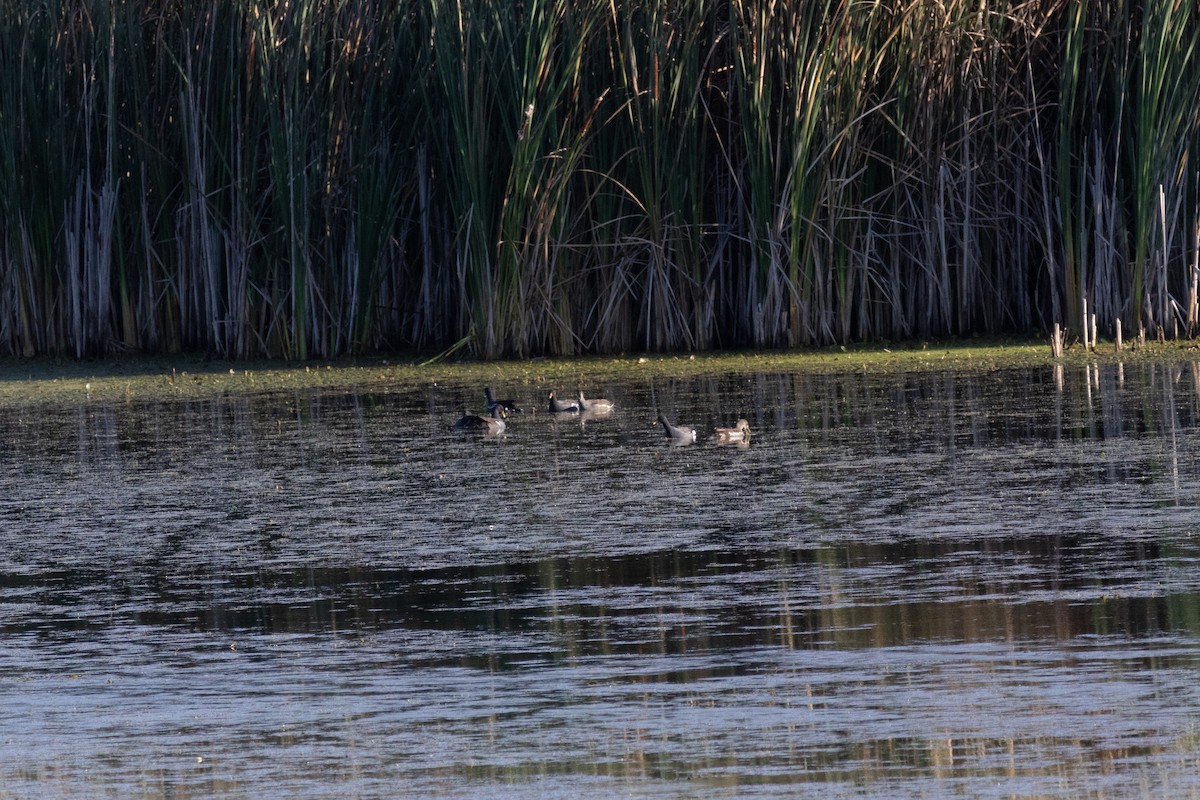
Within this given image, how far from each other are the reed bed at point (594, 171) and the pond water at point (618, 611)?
174 inches

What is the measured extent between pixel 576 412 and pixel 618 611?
622 cm

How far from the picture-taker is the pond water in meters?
4.65

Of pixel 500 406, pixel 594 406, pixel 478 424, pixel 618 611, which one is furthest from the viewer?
pixel 594 406

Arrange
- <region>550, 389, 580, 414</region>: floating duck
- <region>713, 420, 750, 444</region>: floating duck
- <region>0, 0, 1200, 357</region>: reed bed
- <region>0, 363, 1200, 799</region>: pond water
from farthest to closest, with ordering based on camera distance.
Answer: <region>0, 0, 1200, 357</region>: reed bed
<region>550, 389, 580, 414</region>: floating duck
<region>713, 420, 750, 444</region>: floating duck
<region>0, 363, 1200, 799</region>: pond water

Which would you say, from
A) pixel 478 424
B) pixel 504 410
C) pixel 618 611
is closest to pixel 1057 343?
pixel 504 410

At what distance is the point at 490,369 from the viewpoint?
631 inches

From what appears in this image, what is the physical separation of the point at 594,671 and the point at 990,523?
9.33 feet

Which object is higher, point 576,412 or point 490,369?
point 490,369

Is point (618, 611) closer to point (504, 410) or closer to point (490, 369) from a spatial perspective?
point (504, 410)

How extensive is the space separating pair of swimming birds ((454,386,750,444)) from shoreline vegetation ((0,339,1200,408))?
1707 mm

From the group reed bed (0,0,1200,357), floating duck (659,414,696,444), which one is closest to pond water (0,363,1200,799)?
floating duck (659,414,696,444)

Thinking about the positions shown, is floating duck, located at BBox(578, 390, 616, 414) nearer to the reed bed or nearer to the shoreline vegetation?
the shoreline vegetation

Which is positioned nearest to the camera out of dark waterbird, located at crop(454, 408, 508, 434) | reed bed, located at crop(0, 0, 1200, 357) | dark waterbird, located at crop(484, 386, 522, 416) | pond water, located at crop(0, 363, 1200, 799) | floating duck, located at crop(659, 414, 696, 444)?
pond water, located at crop(0, 363, 1200, 799)

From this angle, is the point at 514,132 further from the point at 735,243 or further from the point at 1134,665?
the point at 1134,665
